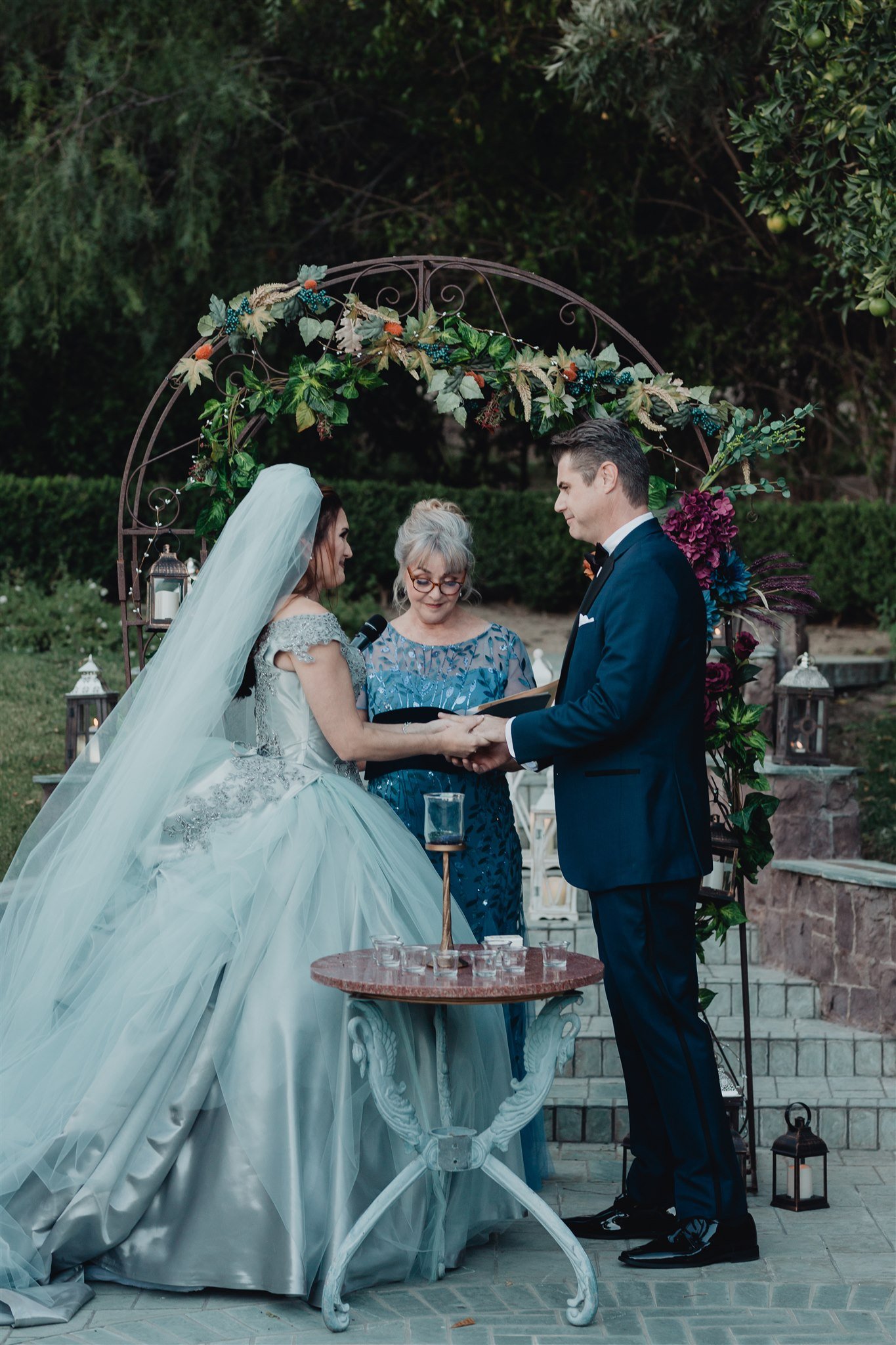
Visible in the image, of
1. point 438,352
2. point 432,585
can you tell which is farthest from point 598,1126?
point 438,352

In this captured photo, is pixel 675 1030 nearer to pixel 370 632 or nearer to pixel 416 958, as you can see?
pixel 416 958

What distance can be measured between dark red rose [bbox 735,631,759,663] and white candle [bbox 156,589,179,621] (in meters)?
2.23

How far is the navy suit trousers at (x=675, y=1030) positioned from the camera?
12.3ft

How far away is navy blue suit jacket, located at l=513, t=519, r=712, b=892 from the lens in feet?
12.1

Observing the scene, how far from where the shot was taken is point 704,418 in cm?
472

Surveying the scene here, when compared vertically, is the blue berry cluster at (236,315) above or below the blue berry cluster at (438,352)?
above

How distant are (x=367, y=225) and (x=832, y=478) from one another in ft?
17.0

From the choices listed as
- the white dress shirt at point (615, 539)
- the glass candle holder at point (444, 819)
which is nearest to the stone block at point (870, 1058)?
the white dress shirt at point (615, 539)

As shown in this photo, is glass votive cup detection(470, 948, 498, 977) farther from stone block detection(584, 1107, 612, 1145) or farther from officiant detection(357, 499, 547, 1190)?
stone block detection(584, 1107, 612, 1145)

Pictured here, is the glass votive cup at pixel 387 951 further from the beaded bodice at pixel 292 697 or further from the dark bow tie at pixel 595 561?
the dark bow tie at pixel 595 561

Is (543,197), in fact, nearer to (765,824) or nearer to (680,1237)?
(765,824)

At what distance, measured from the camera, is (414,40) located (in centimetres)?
1223

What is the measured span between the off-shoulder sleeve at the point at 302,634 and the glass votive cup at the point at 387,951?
30.1 inches

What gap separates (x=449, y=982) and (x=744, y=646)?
69.2 inches
